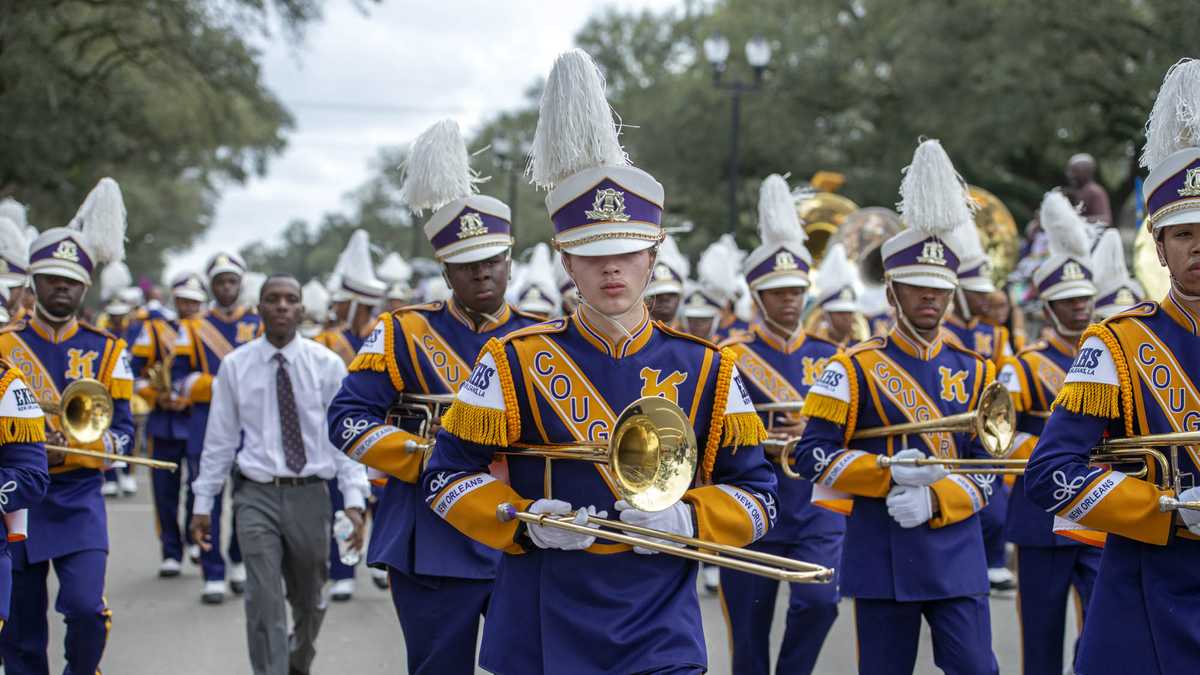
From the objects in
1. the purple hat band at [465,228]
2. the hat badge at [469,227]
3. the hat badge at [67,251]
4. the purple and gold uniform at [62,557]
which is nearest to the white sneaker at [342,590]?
the purple and gold uniform at [62,557]

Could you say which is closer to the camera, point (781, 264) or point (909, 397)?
point (909, 397)

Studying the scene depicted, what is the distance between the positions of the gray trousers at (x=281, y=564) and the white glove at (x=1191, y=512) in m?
4.53

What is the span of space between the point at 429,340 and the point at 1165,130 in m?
3.13

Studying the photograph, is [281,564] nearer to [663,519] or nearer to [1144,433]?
[663,519]

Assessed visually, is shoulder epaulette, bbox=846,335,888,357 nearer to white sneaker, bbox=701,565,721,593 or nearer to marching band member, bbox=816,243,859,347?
marching band member, bbox=816,243,859,347

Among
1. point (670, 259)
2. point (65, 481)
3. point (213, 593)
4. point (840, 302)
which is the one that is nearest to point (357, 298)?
point (670, 259)

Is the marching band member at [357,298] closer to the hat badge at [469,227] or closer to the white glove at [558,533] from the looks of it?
the hat badge at [469,227]

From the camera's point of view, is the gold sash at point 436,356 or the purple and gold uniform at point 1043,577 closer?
the gold sash at point 436,356

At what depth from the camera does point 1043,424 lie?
7613 mm

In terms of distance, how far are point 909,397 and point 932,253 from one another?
0.71m

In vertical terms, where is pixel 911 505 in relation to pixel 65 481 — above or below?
below

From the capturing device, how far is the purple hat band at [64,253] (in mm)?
7309

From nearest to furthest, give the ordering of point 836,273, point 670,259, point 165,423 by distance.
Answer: point 836,273, point 165,423, point 670,259

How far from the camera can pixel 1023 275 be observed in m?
15.3
